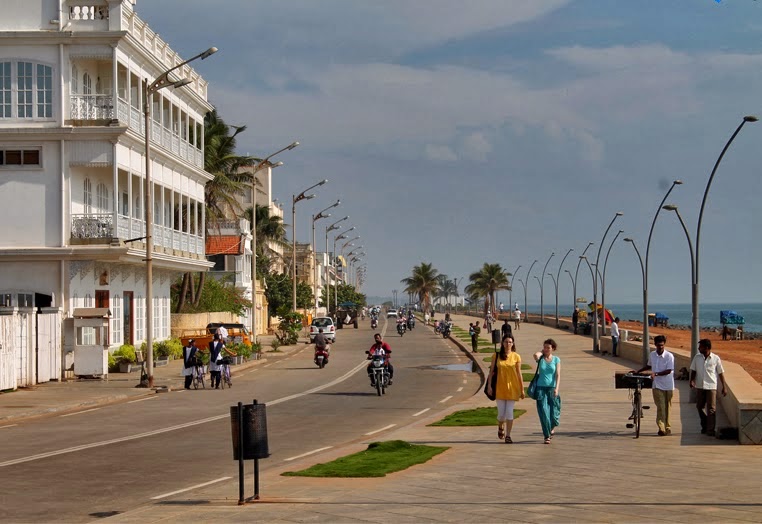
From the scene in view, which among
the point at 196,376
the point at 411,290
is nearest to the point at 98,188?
the point at 196,376

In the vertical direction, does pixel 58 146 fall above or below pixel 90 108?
below

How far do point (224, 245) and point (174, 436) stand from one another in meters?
60.6

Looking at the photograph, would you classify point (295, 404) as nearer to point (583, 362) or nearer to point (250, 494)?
point (250, 494)

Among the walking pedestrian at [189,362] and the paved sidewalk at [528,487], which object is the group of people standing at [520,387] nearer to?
the paved sidewalk at [528,487]

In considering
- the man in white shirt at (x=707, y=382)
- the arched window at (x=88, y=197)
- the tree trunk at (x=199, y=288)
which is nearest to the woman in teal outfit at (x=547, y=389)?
the man in white shirt at (x=707, y=382)

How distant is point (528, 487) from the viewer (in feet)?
39.9

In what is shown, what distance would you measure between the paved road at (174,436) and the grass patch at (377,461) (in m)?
1.17

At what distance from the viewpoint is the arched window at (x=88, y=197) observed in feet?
127

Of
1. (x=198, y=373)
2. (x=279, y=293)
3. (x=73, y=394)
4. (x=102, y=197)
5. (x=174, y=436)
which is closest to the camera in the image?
(x=174, y=436)

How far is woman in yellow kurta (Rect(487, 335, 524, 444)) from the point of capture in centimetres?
1708

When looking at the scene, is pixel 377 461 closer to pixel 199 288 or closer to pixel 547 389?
pixel 547 389

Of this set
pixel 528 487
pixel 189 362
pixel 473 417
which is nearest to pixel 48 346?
pixel 189 362

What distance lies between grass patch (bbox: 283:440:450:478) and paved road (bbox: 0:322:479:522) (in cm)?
117

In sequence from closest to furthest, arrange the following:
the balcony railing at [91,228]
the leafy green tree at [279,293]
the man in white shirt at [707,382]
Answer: the man in white shirt at [707,382], the balcony railing at [91,228], the leafy green tree at [279,293]
